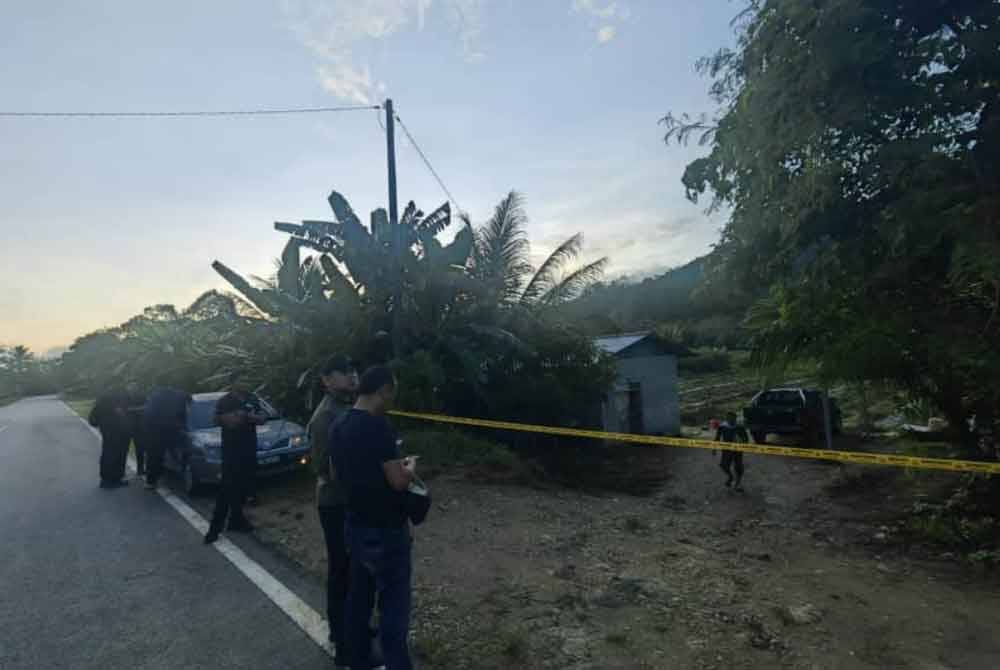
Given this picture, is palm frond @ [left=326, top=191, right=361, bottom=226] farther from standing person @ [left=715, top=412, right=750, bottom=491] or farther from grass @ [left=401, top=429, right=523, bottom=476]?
standing person @ [left=715, top=412, right=750, bottom=491]

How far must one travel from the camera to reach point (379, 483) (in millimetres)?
2994

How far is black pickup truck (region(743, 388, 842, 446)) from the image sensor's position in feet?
51.9

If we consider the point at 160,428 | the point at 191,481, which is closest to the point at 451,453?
the point at 191,481

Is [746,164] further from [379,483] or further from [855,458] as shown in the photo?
[379,483]

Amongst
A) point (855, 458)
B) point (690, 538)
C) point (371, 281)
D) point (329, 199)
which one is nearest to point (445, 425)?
point (371, 281)

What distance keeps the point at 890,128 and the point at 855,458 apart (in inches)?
125

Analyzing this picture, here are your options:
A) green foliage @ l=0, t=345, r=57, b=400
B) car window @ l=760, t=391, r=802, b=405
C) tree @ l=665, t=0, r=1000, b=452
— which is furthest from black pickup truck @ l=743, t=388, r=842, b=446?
green foliage @ l=0, t=345, r=57, b=400

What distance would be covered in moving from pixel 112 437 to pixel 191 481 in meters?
2.04

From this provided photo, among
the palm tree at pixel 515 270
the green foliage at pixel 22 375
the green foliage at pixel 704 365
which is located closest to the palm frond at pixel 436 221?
the palm tree at pixel 515 270

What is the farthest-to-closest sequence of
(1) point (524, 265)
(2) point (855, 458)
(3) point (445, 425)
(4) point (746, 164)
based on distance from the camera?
(1) point (524, 265)
(3) point (445, 425)
(4) point (746, 164)
(2) point (855, 458)

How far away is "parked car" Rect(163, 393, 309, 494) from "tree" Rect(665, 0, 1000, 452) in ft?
21.4

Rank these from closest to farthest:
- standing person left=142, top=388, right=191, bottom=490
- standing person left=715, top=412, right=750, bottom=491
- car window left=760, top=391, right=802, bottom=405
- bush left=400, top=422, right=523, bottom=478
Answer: standing person left=142, top=388, right=191, bottom=490 → bush left=400, top=422, right=523, bottom=478 → standing person left=715, top=412, right=750, bottom=491 → car window left=760, top=391, right=802, bottom=405

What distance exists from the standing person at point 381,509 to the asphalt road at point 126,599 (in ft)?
2.72

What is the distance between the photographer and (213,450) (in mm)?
8141
